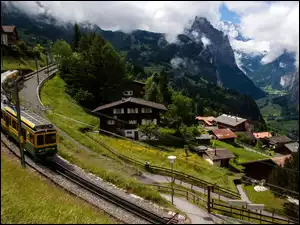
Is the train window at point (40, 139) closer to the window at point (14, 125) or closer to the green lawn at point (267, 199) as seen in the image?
the window at point (14, 125)

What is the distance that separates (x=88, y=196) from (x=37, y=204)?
16.6 ft

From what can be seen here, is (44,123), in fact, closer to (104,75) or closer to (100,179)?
(100,179)

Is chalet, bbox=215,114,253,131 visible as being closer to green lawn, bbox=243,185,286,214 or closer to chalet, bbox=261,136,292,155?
chalet, bbox=261,136,292,155

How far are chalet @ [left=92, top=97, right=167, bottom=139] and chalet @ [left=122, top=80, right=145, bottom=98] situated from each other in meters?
15.9

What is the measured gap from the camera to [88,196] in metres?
21.0

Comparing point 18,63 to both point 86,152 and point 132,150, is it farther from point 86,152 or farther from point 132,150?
point 86,152

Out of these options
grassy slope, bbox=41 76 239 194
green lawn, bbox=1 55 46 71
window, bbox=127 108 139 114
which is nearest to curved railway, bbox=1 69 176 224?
grassy slope, bbox=41 76 239 194

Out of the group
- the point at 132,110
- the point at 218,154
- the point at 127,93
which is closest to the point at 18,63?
the point at 127,93

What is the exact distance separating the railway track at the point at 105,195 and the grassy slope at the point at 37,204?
1.65 m

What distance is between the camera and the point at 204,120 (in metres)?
128

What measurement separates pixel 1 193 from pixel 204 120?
11562 cm

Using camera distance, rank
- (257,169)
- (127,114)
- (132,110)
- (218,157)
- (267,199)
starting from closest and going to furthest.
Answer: (267,199), (127,114), (132,110), (257,169), (218,157)

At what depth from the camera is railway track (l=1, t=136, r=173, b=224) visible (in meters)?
18.7

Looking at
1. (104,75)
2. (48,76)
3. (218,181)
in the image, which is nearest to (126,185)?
(218,181)
